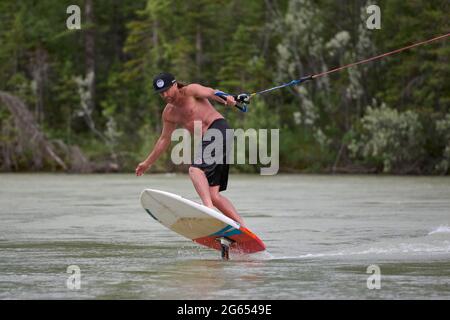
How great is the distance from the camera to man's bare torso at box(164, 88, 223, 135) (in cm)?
1042

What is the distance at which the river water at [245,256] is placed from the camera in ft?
25.6

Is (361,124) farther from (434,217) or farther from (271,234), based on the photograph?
(271,234)

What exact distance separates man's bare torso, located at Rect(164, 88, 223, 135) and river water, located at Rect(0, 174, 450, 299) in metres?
1.24

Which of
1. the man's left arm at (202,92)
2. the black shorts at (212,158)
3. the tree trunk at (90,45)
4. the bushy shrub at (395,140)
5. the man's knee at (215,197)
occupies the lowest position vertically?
the bushy shrub at (395,140)

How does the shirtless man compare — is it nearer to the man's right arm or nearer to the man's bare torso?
the man's bare torso

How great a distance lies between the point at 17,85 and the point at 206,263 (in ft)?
128

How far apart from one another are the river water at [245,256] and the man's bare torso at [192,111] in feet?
4.05

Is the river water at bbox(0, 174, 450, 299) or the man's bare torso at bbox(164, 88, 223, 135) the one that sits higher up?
the man's bare torso at bbox(164, 88, 223, 135)

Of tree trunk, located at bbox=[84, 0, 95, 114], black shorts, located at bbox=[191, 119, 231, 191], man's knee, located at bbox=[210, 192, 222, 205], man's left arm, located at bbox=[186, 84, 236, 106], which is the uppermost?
tree trunk, located at bbox=[84, 0, 95, 114]

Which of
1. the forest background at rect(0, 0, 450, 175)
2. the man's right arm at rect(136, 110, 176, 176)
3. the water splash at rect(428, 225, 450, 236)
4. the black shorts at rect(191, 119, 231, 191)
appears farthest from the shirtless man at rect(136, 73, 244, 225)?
the forest background at rect(0, 0, 450, 175)

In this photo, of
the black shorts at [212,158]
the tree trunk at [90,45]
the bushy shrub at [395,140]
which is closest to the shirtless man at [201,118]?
the black shorts at [212,158]

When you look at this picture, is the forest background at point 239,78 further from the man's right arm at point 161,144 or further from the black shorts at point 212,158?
the black shorts at point 212,158

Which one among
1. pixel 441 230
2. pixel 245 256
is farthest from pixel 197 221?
pixel 441 230
